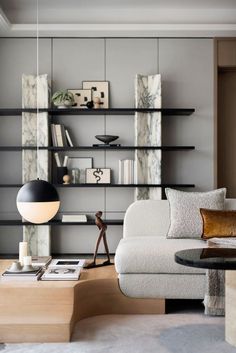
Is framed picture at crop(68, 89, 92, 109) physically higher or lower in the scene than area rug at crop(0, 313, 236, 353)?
higher

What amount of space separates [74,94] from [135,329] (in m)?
3.27

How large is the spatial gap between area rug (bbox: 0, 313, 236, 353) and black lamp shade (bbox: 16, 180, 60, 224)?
73cm

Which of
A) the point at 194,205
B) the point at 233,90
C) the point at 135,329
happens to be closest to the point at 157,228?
the point at 194,205

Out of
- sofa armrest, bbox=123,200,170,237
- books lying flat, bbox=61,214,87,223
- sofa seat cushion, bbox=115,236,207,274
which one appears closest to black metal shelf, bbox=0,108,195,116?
books lying flat, bbox=61,214,87,223

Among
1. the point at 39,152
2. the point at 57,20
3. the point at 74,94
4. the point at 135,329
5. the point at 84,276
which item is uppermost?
the point at 57,20

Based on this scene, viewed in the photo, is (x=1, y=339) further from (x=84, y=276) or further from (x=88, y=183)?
(x=88, y=183)

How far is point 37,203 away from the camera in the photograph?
300 centimetres

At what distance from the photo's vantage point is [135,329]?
3146mm

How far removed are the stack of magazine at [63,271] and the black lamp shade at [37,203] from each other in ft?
1.42

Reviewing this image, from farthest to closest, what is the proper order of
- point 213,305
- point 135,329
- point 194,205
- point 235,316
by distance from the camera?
point 194,205, point 213,305, point 135,329, point 235,316

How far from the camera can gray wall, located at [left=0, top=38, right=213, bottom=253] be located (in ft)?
19.0

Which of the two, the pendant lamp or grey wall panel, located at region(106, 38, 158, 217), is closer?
the pendant lamp

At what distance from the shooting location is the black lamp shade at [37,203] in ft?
9.84

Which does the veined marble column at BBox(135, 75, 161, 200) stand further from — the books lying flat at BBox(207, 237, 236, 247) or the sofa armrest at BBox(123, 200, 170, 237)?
the books lying flat at BBox(207, 237, 236, 247)
